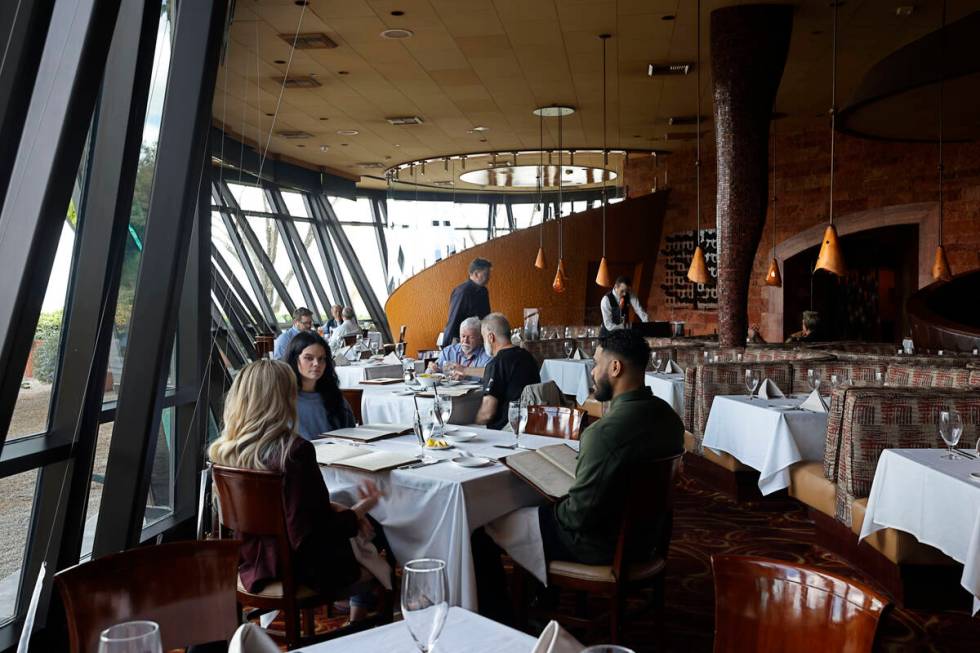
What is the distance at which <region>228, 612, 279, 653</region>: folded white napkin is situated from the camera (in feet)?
4.40

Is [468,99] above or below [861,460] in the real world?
above

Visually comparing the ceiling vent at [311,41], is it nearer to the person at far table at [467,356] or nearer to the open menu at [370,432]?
the person at far table at [467,356]

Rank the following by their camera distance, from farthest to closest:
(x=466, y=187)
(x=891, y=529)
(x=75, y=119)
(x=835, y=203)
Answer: (x=466, y=187), (x=835, y=203), (x=891, y=529), (x=75, y=119)

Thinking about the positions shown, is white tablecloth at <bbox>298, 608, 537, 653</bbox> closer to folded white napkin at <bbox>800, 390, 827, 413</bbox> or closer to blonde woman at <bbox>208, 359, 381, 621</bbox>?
blonde woman at <bbox>208, 359, 381, 621</bbox>

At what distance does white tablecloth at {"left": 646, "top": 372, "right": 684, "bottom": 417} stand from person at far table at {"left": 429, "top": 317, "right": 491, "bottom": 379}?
61.2 inches

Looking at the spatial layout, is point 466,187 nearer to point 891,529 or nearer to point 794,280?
point 794,280

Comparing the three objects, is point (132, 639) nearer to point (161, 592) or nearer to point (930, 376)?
point (161, 592)

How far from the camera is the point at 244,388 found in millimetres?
3268

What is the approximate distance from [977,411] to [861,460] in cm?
60

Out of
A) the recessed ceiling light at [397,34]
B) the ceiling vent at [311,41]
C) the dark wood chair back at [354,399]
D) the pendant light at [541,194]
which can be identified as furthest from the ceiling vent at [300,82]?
the dark wood chair back at [354,399]

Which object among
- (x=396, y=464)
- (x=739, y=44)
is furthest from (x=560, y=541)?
(x=739, y=44)

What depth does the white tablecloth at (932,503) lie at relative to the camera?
3.32m

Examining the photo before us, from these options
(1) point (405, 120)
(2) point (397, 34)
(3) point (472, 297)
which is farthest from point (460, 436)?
(1) point (405, 120)

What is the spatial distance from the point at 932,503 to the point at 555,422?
1791mm
